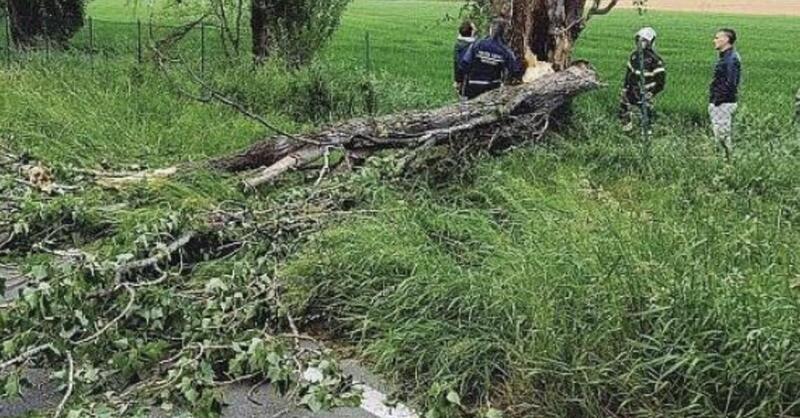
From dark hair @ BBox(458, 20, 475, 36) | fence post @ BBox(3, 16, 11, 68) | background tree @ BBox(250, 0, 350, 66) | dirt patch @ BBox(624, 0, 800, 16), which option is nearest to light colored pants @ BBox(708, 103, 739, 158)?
dark hair @ BBox(458, 20, 475, 36)

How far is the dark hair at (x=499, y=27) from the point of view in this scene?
1055 centimetres

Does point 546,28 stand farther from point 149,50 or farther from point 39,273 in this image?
point 39,273

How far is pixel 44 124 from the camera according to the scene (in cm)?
1049

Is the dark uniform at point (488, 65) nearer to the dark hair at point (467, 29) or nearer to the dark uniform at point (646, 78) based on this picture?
the dark uniform at point (646, 78)

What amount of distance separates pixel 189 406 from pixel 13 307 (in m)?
1.02

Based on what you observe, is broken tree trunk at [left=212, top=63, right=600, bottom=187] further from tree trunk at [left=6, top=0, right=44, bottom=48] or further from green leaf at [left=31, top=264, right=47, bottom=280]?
tree trunk at [left=6, top=0, right=44, bottom=48]

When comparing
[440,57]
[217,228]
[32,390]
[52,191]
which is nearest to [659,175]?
[217,228]

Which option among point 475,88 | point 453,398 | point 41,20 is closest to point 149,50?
point 475,88

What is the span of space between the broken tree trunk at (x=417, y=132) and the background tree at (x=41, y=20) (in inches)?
469

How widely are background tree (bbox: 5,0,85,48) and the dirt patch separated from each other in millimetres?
40051

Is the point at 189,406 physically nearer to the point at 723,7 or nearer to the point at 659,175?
the point at 659,175

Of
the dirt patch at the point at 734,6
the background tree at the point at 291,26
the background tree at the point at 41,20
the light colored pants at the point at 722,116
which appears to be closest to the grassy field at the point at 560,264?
the light colored pants at the point at 722,116

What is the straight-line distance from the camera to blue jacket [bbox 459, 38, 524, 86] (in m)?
10.2

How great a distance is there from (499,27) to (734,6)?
5321 centimetres
